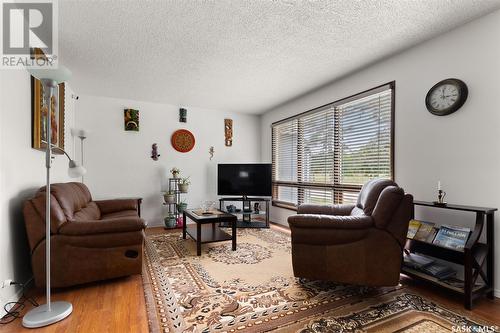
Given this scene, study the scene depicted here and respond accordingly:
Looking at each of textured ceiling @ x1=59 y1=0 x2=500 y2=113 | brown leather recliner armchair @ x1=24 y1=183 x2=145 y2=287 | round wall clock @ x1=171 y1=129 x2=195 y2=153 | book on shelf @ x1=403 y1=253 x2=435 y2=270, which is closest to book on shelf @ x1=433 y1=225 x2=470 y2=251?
book on shelf @ x1=403 y1=253 x2=435 y2=270

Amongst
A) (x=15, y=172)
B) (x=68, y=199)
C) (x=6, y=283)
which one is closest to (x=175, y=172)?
(x=68, y=199)

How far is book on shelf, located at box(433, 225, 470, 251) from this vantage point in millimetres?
2010

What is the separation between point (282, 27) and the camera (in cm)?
228

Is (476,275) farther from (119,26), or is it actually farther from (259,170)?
(119,26)

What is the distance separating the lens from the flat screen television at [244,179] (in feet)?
15.3

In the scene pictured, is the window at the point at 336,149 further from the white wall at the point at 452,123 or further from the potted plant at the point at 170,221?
the potted plant at the point at 170,221

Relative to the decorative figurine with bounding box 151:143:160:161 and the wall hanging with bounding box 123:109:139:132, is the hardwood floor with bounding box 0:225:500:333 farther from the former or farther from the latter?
the wall hanging with bounding box 123:109:139:132

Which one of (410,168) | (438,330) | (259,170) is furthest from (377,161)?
(259,170)

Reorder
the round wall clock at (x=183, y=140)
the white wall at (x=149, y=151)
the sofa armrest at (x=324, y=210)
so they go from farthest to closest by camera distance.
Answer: the round wall clock at (x=183, y=140), the white wall at (x=149, y=151), the sofa armrest at (x=324, y=210)

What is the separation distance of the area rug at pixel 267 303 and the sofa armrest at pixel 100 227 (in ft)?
1.87

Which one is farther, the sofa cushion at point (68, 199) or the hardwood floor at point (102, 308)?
the sofa cushion at point (68, 199)

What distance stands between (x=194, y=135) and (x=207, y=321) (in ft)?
12.8

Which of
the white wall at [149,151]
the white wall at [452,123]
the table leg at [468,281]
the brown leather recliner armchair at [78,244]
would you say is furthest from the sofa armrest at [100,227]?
the white wall at [452,123]

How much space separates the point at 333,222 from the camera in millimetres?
2055
